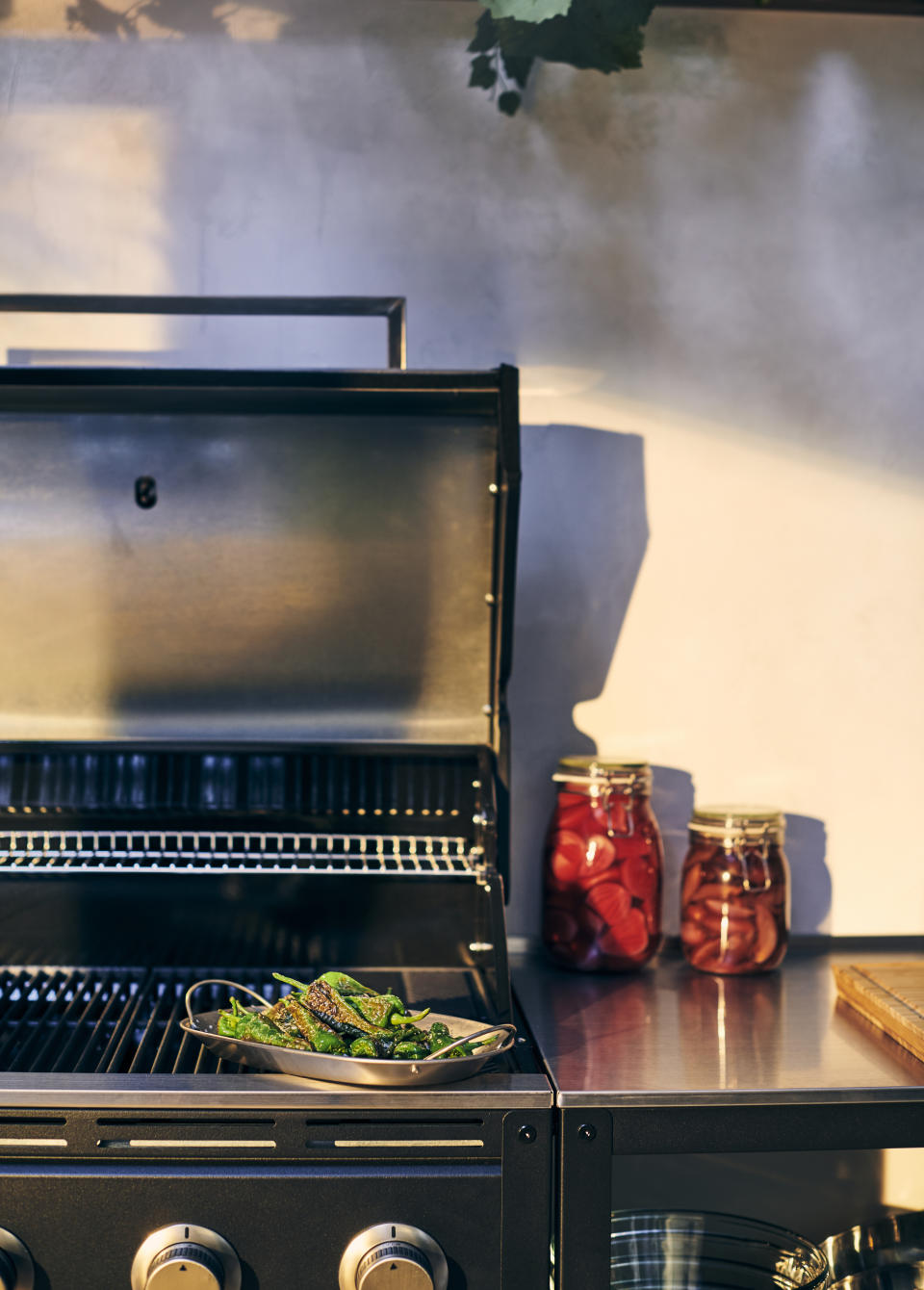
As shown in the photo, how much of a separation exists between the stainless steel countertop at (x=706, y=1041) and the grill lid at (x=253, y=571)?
1.42 feet

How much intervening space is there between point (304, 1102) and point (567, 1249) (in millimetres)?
349

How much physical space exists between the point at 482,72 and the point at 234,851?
1420 mm

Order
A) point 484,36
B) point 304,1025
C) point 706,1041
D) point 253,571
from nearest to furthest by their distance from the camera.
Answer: point 304,1025, point 706,1041, point 253,571, point 484,36

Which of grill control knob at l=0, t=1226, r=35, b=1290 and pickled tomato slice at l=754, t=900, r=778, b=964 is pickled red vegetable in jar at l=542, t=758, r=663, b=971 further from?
grill control knob at l=0, t=1226, r=35, b=1290

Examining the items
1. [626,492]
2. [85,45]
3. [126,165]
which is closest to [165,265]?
[126,165]

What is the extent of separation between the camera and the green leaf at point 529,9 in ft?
5.34

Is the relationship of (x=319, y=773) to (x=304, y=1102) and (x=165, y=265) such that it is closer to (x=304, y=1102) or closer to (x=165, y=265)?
(x=304, y=1102)

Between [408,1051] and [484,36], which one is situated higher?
[484,36]

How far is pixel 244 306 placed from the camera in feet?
6.23

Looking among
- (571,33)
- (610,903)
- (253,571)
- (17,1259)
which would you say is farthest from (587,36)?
(17,1259)

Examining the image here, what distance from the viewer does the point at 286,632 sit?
5.67 feet

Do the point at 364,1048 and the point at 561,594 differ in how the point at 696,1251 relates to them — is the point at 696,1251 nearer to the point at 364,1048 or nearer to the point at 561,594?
the point at 364,1048

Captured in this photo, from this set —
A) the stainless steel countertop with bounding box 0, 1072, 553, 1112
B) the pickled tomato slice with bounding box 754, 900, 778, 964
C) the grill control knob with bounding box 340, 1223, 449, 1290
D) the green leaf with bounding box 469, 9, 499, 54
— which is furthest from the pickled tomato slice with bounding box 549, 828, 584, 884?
the green leaf with bounding box 469, 9, 499, 54

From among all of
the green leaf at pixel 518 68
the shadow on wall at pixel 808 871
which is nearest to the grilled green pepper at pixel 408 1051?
the shadow on wall at pixel 808 871
